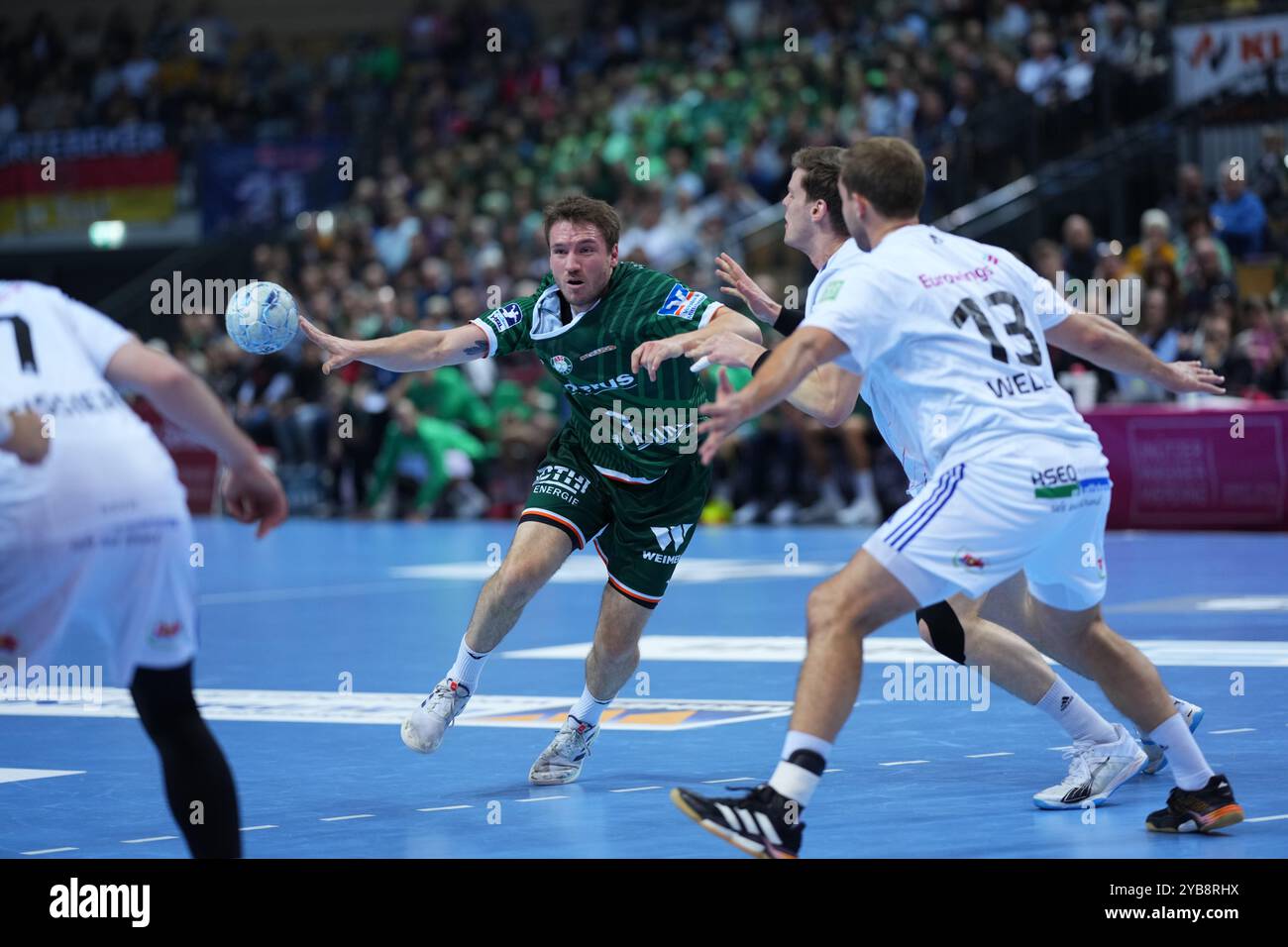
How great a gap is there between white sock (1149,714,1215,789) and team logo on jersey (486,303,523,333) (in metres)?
3.30

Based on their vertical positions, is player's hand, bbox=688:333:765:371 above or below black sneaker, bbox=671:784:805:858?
above

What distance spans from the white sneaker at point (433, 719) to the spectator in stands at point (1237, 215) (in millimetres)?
14298

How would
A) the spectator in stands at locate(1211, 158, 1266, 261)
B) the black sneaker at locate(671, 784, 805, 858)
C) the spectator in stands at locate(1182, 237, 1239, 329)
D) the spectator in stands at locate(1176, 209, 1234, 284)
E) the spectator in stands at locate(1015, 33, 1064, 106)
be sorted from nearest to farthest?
the black sneaker at locate(671, 784, 805, 858) < the spectator in stands at locate(1182, 237, 1239, 329) < the spectator in stands at locate(1176, 209, 1234, 284) < the spectator in stands at locate(1211, 158, 1266, 261) < the spectator in stands at locate(1015, 33, 1064, 106)

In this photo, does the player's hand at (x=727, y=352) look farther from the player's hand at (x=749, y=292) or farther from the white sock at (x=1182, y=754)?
the white sock at (x=1182, y=754)

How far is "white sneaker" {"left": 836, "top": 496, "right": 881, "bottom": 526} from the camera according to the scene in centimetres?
1948

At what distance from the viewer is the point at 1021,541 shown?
5.71 m

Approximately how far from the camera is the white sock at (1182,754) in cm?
615

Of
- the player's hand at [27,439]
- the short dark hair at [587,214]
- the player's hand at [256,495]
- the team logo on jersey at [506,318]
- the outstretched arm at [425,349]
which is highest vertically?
the short dark hair at [587,214]

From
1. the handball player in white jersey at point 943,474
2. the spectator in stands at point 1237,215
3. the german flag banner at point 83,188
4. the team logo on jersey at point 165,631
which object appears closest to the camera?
the team logo on jersey at point 165,631

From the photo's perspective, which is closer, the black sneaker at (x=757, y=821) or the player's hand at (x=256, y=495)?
the player's hand at (x=256, y=495)

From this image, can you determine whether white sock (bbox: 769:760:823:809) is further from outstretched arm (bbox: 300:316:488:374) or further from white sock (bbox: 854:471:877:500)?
white sock (bbox: 854:471:877:500)

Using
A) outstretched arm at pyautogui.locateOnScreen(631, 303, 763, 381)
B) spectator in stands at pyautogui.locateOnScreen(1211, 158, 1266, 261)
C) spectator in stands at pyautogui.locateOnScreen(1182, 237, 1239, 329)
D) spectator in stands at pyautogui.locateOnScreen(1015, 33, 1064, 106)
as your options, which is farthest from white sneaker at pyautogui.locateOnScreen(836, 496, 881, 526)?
outstretched arm at pyautogui.locateOnScreen(631, 303, 763, 381)

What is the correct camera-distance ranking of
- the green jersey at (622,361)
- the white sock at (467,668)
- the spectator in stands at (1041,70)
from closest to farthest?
the white sock at (467,668)
the green jersey at (622,361)
the spectator in stands at (1041,70)

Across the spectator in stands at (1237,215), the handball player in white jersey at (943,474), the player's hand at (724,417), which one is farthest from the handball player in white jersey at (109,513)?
the spectator in stands at (1237,215)
